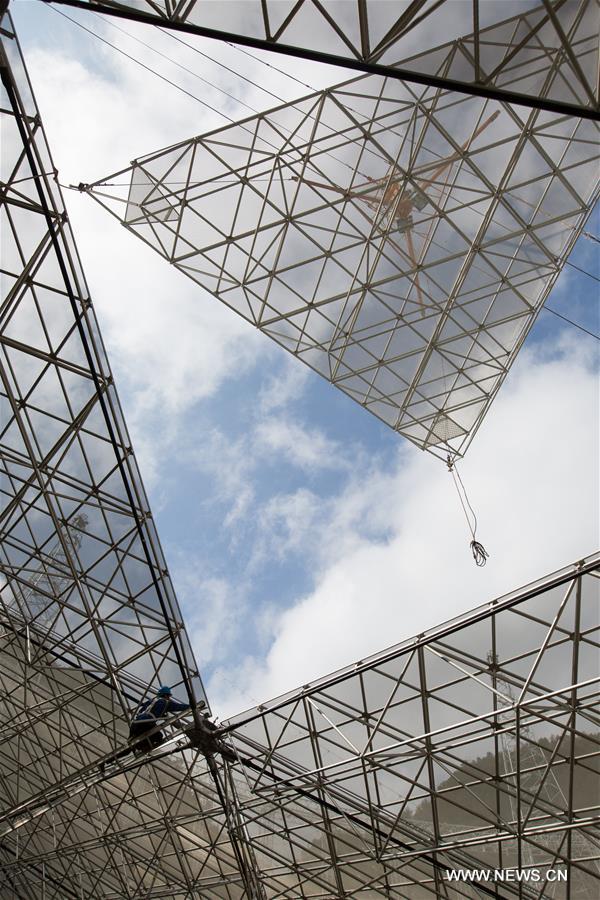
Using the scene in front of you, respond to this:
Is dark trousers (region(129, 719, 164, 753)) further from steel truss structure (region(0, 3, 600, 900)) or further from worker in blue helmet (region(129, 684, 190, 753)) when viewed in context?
steel truss structure (region(0, 3, 600, 900))

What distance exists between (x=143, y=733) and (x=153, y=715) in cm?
67

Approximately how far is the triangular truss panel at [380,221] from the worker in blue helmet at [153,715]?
1204cm

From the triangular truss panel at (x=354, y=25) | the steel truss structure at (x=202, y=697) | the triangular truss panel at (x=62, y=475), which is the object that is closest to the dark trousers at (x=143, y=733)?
the steel truss structure at (x=202, y=697)

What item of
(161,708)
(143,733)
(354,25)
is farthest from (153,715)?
(354,25)

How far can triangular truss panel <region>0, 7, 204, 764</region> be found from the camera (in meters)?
15.2

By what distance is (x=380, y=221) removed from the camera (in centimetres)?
2230

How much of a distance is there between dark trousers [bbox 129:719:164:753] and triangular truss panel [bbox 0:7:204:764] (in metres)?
1.07

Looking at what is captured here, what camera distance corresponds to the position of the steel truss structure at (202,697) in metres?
16.5

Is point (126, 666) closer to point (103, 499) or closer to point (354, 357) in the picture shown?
point (103, 499)

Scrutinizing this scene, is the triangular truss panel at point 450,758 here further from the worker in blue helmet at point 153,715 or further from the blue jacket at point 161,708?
the worker in blue helmet at point 153,715

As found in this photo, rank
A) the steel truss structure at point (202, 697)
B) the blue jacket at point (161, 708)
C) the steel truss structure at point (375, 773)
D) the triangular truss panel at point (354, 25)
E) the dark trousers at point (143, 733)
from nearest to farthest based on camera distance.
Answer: the triangular truss panel at point (354, 25)
the steel truss structure at point (202, 697)
the steel truss structure at point (375, 773)
the blue jacket at point (161, 708)
the dark trousers at point (143, 733)

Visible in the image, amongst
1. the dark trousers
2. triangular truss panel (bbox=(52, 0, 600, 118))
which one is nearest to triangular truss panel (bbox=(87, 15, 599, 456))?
triangular truss panel (bbox=(52, 0, 600, 118))

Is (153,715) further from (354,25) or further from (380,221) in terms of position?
(354,25)

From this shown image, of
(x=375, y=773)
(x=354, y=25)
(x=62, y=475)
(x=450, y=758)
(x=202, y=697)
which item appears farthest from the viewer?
(x=202, y=697)
